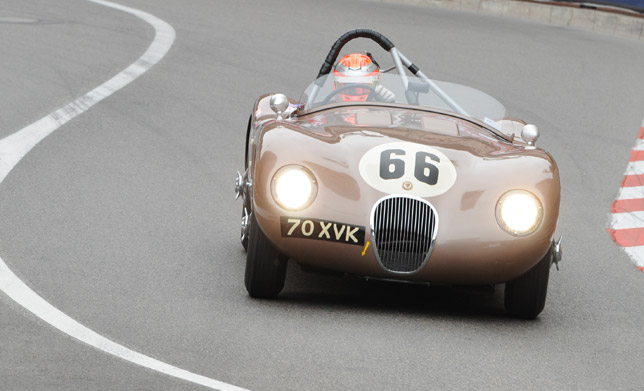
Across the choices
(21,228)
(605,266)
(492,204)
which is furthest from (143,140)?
(492,204)

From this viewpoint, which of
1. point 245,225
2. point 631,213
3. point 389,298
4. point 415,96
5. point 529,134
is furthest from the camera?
point 631,213

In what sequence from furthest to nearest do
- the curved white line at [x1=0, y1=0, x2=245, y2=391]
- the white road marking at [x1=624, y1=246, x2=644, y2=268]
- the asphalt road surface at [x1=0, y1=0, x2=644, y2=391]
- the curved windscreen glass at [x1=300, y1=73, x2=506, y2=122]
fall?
the white road marking at [x1=624, y1=246, x2=644, y2=268] → the curved windscreen glass at [x1=300, y1=73, x2=506, y2=122] → the asphalt road surface at [x1=0, y1=0, x2=644, y2=391] → the curved white line at [x1=0, y1=0, x2=245, y2=391]

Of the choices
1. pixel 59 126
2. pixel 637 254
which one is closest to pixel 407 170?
pixel 637 254

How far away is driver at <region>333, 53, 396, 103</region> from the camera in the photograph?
7.28m

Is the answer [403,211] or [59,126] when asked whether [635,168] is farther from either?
[403,211]

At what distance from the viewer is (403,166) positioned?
5.84 meters

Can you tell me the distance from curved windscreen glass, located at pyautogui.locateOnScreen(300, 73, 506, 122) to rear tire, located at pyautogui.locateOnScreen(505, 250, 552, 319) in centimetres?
140

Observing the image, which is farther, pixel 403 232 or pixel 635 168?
pixel 635 168

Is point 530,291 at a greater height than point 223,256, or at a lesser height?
greater

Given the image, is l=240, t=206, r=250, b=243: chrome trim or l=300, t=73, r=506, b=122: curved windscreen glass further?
l=300, t=73, r=506, b=122: curved windscreen glass

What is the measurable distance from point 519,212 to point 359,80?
6.83 ft

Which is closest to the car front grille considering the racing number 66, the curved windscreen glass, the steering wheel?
the racing number 66

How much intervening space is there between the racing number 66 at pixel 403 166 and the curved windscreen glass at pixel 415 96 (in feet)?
4.03

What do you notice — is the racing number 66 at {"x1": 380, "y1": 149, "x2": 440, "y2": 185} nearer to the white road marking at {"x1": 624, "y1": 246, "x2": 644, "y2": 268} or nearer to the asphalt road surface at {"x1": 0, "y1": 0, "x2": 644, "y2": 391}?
the asphalt road surface at {"x1": 0, "y1": 0, "x2": 644, "y2": 391}
